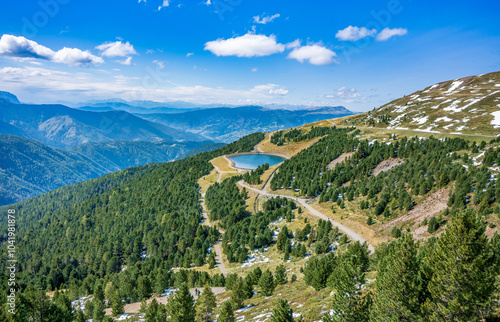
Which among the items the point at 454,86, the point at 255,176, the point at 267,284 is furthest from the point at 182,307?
the point at 454,86

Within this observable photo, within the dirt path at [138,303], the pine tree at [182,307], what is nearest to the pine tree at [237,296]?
the pine tree at [182,307]

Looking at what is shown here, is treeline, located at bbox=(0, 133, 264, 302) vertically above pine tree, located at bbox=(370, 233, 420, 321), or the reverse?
pine tree, located at bbox=(370, 233, 420, 321)

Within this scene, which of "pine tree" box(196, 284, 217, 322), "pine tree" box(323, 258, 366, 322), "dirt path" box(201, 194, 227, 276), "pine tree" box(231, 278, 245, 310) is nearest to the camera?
"pine tree" box(323, 258, 366, 322)

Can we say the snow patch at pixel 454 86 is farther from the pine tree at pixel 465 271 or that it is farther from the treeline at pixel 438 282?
the pine tree at pixel 465 271

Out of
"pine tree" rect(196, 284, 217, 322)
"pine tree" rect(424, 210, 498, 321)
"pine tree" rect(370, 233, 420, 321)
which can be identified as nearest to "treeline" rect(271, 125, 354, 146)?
"pine tree" rect(196, 284, 217, 322)

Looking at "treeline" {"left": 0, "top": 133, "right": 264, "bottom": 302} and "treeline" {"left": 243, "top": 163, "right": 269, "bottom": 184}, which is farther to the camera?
"treeline" {"left": 243, "top": 163, "right": 269, "bottom": 184}

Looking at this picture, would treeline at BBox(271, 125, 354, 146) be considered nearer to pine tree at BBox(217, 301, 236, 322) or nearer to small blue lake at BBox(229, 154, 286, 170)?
small blue lake at BBox(229, 154, 286, 170)
